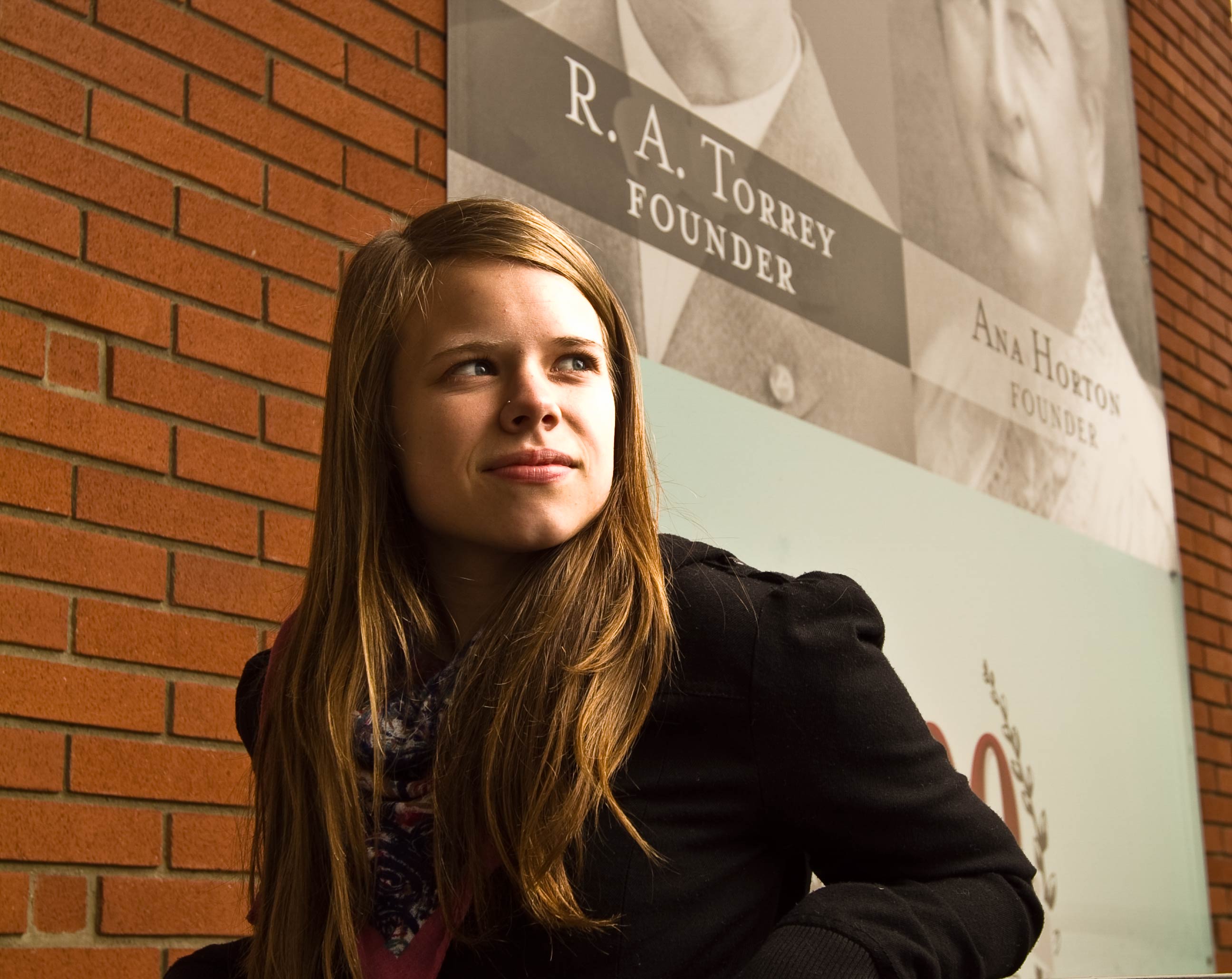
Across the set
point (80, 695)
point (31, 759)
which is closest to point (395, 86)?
point (80, 695)

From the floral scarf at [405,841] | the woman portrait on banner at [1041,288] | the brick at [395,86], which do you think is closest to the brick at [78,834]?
the floral scarf at [405,841]

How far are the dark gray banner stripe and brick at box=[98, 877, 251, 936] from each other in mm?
1354

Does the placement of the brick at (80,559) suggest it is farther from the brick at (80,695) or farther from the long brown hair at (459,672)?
the long brown hair at (459,672)

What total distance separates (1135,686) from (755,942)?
130 inches

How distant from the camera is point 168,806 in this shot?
2.13 metres

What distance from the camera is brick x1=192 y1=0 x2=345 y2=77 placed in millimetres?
2385

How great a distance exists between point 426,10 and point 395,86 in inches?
7.2

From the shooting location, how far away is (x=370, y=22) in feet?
8.58

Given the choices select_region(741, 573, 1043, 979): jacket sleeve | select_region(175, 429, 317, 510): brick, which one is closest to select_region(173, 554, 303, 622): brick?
select_region(175, 429, 317, 510): brick

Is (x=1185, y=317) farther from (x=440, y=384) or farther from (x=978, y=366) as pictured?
(x=440, y=384)

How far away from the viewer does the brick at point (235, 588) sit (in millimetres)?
2195

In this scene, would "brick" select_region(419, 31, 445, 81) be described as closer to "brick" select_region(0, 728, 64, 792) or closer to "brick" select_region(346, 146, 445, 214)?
"brick" select_region(346, 146, 445, 214)

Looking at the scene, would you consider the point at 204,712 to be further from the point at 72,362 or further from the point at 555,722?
the point at 555,722

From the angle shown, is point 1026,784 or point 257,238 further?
point 1026,784
